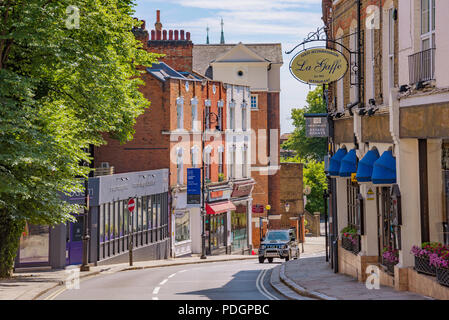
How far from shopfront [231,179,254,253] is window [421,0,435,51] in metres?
38.1

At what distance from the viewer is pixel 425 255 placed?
1758cm

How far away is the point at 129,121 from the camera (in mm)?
30641

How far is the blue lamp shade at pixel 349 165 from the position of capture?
24.8 meters

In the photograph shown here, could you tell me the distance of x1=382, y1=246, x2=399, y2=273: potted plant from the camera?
66.5 ft

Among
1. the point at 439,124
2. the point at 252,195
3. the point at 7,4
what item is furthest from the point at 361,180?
the point at 252,195

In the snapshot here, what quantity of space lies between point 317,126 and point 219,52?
161ft

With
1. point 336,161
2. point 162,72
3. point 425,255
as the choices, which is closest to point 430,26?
point 425,255

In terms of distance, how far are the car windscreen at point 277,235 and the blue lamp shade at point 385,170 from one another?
70.0 ft

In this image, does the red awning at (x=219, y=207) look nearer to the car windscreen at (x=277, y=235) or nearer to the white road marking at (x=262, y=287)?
the car windscreen at (x=277, y=235)

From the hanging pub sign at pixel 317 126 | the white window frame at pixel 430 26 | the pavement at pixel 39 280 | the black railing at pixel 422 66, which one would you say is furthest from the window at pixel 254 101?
the white window frame at pixel 430 26

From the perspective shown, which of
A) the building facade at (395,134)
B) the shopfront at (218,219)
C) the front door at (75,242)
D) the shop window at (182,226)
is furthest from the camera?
the shopfront at (218,219)

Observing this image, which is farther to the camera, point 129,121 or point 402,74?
point 129,121

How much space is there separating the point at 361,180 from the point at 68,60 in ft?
Answer: 32.7
